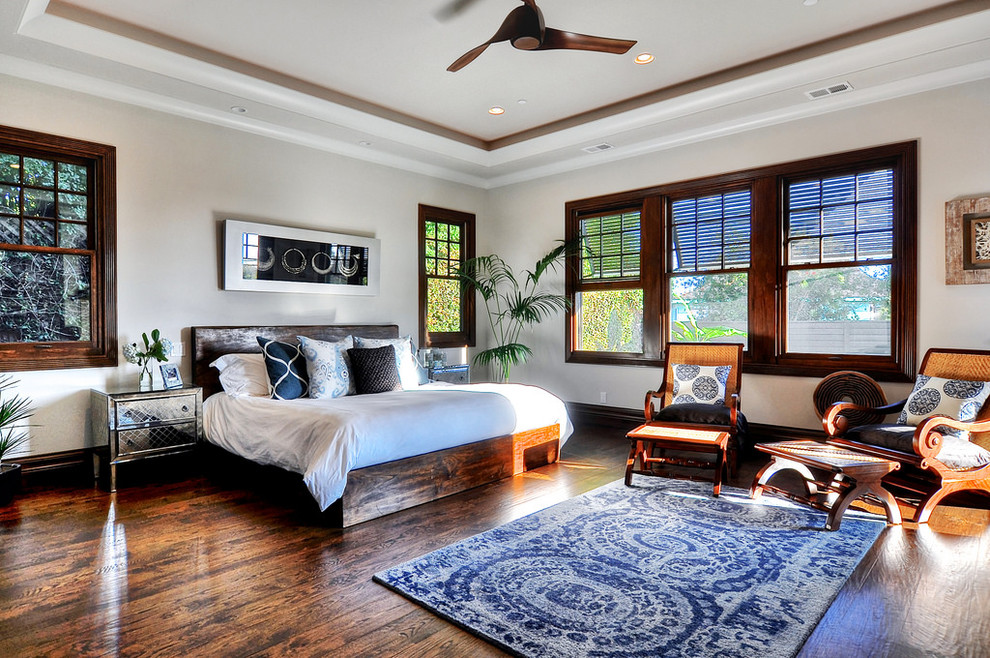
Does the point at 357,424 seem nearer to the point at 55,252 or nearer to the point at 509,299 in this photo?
the point at 55,252

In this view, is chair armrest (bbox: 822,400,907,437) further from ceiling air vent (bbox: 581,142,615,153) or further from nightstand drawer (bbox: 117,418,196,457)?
nightstand drawer (bbox: 117,418,196,457)

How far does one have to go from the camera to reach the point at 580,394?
646 cm

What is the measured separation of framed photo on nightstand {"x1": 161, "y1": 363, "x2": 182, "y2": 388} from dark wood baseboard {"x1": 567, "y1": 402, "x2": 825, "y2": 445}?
3.85 meters

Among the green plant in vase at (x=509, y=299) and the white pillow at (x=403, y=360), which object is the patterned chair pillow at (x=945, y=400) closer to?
the green plant in vase at (x=509, y=299)

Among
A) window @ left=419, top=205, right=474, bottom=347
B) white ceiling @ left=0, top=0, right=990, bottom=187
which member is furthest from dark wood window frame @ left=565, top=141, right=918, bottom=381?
window @ left=419, top=205, right=474, bottom=347

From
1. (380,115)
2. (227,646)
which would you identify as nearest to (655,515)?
(227,646)

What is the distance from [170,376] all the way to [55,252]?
1.16m

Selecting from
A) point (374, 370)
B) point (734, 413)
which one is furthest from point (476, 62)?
point (734, 413)

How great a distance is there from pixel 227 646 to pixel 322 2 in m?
3.45

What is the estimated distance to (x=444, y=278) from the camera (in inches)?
267

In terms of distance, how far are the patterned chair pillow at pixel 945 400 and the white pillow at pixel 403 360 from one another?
355 cm

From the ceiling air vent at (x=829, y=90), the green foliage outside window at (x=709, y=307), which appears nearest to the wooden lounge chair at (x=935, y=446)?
the green foliage outside window at (x=709, y=307)

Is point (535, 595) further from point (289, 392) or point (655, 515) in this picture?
point (289, 392)

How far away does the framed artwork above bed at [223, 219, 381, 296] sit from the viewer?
496 centimetres
